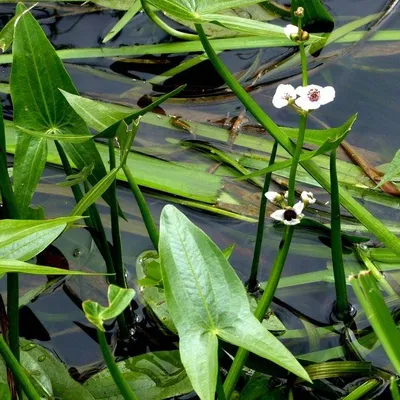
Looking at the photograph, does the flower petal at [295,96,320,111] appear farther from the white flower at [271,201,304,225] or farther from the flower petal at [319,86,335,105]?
the white flower at [271,201,304,225]

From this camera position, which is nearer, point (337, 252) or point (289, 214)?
point (289, 214)

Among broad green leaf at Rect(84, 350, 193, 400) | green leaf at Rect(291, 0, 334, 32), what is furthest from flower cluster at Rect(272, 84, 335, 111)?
green leaf at Rect(291, 0, 334, 32)

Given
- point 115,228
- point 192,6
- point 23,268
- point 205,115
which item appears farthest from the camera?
point 205,115

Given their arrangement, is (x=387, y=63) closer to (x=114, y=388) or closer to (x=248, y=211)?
(x=248, y=211)

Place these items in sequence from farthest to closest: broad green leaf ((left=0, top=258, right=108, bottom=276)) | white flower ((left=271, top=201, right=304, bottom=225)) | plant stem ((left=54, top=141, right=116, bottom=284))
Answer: plant stem ((left=54, top=141, right=116, bottom=284)), white flower ((left=271, top=201, right=304, bottom=225)), broad green leaf ((left=0, top=258, right=108, bottom=276))

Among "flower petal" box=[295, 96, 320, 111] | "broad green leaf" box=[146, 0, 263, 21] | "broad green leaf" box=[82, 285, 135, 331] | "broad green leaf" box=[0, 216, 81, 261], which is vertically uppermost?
"broad green leaf" box=[146, 0, 263, 21]

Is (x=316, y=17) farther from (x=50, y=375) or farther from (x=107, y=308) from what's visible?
(x=107, y=308)

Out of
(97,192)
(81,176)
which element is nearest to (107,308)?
→ (97,192)
